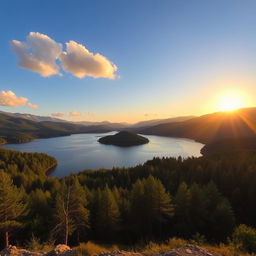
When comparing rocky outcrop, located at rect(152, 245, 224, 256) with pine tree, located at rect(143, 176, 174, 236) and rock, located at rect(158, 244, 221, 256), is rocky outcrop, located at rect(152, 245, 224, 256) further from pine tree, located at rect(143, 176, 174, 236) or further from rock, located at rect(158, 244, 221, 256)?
pine tree, located at rect(143, 176, 174, 236)

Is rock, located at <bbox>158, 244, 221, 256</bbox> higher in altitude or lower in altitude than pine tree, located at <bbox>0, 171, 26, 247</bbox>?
higher

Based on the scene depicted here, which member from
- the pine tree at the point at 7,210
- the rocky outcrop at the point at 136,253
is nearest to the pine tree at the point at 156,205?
the pine tree at the point at 7,210

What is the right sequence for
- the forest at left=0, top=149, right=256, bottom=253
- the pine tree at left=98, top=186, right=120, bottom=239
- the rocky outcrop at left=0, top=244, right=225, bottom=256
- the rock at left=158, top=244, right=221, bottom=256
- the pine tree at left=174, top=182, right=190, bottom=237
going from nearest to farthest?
the rock at left=158, top=244, right=221, bottom=256
the rocky outcrop at left=0, top=244, right=225, bottom=256
the forest at left=0, top=149, right=256, bottom=253
the pine tree at left=98, top=186, right=120, bottom=239
the pine tree at left=174, top=182, right=190, bottom=237

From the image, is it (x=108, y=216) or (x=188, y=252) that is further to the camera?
(x=108, y=216)

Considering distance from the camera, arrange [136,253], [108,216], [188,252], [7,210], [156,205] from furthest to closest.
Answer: [156,205]
[108,216]
[7,210]
[136,253]
[188,252]

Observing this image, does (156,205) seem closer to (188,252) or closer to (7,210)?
(188,252)

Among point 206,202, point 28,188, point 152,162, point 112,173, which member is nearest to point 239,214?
point 206,202

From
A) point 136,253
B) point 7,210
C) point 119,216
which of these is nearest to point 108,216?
point 119,216

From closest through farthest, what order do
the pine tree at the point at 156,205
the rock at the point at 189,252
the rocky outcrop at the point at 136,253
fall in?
the rock at the point at 189,252 < the rocky outcrop at the point at 136,253 < the pine tree at the point at 156,205

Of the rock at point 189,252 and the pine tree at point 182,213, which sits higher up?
the rock at point 189,252

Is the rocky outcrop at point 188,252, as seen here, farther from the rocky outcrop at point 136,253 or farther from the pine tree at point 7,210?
the pine tree at point 7,210

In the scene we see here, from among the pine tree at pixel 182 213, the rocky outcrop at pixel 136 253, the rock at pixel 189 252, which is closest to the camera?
the rock at pixel 189 252

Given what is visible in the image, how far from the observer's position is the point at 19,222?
3158 cm

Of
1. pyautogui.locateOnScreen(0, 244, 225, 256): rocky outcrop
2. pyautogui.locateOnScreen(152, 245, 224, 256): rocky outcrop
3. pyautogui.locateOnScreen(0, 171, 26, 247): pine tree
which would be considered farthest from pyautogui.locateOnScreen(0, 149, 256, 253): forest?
pyautogui.locateOnScreen(152, 245, 224, 256): rocky outcrop
